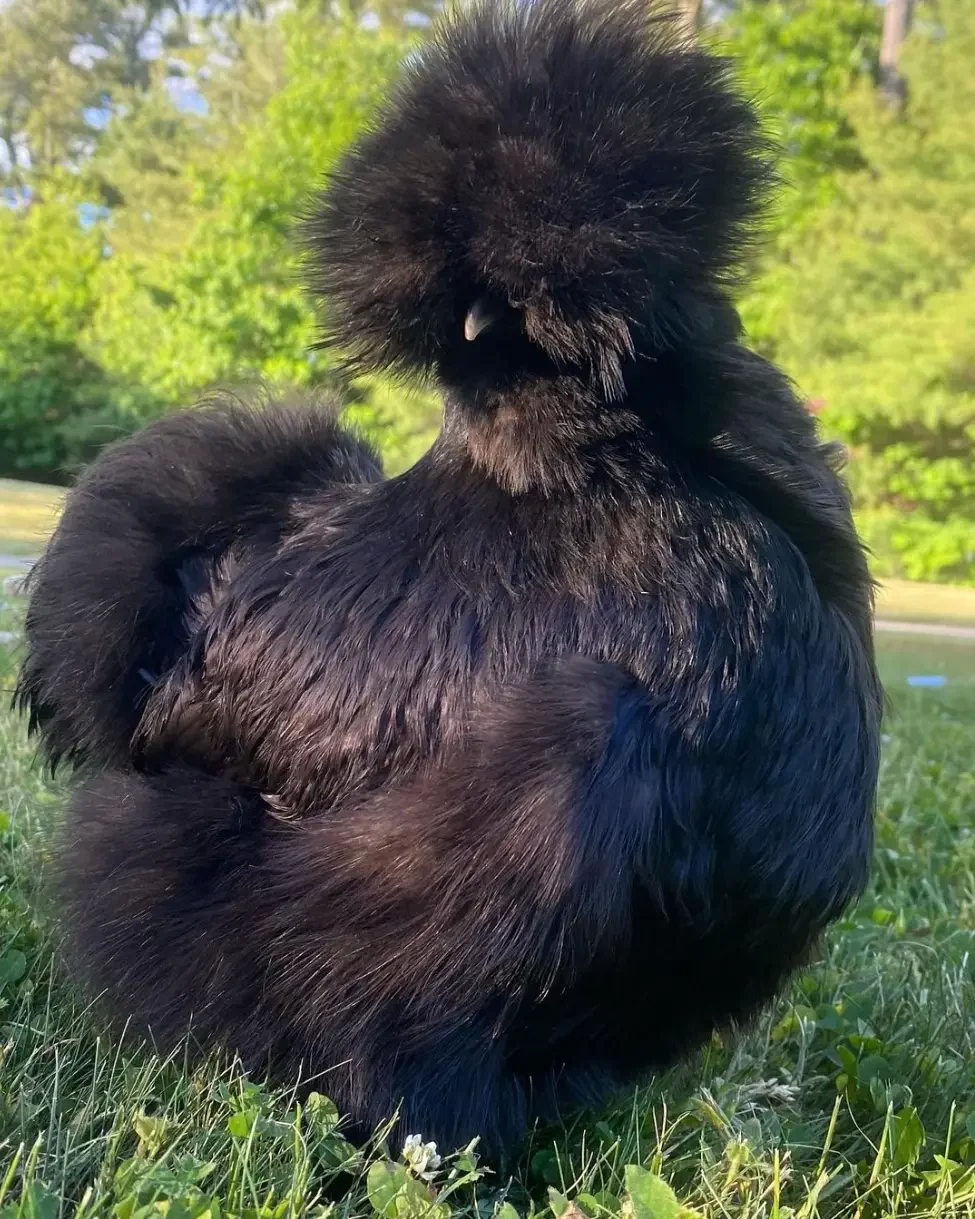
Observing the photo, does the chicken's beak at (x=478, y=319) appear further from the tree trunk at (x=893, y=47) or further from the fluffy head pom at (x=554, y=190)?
the tree trunk at (x=893, y=47)

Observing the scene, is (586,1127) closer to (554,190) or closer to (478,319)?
(478,319)

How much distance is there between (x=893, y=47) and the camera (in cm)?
1077

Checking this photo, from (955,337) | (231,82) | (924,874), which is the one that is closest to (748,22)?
(955,337)

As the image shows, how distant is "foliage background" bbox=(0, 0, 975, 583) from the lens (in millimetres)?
9359

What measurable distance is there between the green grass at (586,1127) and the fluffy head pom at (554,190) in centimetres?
76

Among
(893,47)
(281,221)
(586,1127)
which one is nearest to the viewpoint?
(586,1127)

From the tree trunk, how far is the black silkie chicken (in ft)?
35.6

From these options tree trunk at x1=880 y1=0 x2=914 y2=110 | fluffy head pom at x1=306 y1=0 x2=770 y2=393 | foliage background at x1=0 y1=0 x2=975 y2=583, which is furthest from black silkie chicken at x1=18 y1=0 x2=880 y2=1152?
tree trunk at x1=880 y1=0 x2=914 y2=110

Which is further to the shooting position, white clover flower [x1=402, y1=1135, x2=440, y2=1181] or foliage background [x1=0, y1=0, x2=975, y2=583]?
foliage background [x1=0, y1=0, x2=975, y2=583]

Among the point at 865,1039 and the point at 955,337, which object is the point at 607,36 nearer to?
the point at 865,1039

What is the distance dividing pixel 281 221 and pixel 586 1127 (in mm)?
8890

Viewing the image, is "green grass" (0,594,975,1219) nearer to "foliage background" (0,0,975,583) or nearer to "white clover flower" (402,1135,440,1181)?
"white clover flower" (402,1135,440,1181)

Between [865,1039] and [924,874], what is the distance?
3.09ft

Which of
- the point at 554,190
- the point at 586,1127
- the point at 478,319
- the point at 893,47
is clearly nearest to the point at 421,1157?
the point at 586,1127
